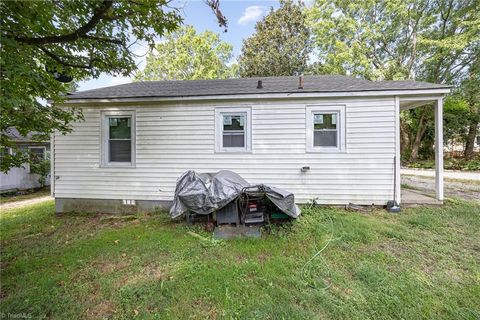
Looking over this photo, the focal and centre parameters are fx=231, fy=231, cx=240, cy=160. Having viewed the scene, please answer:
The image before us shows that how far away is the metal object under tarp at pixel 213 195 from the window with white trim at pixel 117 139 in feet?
8.05

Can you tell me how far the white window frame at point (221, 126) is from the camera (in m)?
6.14

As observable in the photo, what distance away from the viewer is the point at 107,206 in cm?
652

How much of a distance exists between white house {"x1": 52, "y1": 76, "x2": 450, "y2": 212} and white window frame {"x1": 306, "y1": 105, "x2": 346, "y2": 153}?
0.03 metres

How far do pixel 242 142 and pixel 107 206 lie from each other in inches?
166

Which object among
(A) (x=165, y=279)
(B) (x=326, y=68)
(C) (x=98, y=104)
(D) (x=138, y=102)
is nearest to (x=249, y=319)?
(A) (x=165, y=279)

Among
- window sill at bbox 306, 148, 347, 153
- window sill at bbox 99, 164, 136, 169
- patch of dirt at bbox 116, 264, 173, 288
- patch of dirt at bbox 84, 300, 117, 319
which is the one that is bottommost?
patch of dirt at bbox 84, 300, 117, 319

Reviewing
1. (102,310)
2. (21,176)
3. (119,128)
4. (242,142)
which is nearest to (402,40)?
(242,142)

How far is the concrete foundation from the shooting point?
21.0ft

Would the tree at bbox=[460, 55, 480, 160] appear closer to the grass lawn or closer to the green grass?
the grass lawn

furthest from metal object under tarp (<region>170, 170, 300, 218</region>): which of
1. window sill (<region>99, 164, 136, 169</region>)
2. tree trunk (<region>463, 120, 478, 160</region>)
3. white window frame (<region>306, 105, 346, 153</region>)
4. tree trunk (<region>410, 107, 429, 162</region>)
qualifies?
tree trunk (<region>463, 120, 478, 160</region>)

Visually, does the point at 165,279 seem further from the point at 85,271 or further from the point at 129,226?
the point at 129,226

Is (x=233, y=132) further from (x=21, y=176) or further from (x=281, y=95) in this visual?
(x=21, y=176)

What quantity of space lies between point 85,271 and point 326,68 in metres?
19.1

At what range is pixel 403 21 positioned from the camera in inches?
648
